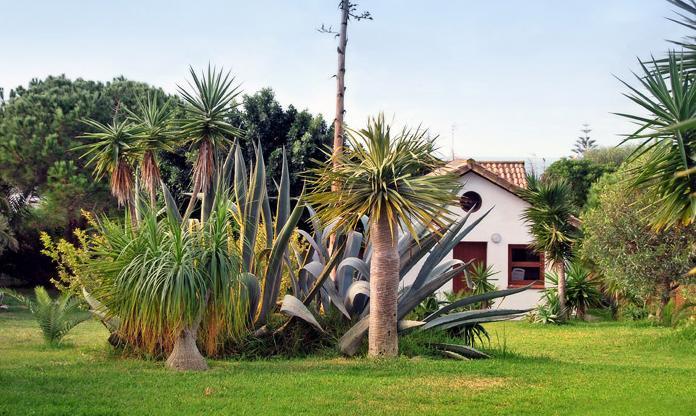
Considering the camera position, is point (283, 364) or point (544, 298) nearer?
point (283, 364)

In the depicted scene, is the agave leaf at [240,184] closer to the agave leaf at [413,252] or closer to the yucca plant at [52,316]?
the agave leaf at [413,252]

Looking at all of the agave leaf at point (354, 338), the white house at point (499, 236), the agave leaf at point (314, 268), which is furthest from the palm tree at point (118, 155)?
the white house at point (499, 236)

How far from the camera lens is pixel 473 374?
433 inches

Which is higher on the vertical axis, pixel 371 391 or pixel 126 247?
pixel 126 247

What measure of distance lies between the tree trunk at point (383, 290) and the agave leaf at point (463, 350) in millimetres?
1123

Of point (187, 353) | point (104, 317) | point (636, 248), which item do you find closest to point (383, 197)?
point (187, 353)

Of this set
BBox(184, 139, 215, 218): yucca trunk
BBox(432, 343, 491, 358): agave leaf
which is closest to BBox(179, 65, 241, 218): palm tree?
BBox(184, 139, 215, 218): yucca trunk

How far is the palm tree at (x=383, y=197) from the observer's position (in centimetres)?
1181

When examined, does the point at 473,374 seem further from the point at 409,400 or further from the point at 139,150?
the point at 139,150

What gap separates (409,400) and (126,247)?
464 centimetres

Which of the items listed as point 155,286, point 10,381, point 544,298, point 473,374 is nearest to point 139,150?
point 155,286

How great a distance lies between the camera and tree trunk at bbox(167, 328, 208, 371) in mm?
10898

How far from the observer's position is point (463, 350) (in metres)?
12.8

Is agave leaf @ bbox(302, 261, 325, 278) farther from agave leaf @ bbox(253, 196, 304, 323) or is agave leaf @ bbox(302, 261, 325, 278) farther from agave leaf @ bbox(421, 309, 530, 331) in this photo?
agave leaf @ bbox(421, 309, 530, 331)
